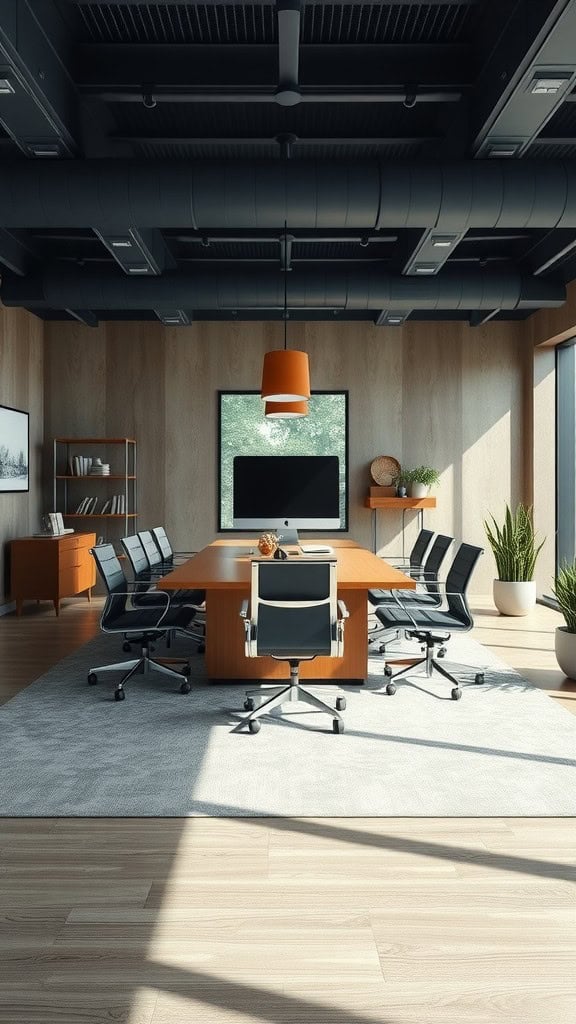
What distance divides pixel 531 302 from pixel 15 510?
18.9 feet

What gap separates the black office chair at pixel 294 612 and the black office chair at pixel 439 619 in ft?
3.16

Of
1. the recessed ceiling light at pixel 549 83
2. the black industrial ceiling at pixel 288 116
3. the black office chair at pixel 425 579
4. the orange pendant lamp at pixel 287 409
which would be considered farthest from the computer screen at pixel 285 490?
the recessed ceiling light at pixel 549 83

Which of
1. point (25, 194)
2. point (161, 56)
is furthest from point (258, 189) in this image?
point (25, 194)

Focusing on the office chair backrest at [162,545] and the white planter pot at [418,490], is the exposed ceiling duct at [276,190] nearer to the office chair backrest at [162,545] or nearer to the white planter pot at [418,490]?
the office chair backrest at [162,545]

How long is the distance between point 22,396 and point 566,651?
21.0ft

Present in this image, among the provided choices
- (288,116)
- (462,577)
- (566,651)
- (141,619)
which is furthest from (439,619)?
(288,116)

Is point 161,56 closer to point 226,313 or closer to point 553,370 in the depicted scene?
point 226,313

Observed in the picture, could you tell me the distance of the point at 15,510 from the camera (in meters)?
8.66

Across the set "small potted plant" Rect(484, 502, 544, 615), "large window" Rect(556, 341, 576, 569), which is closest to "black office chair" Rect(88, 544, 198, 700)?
"small potted plant" Rect(484, 502, 544, 615)

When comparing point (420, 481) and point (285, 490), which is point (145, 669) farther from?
point (420, 481)

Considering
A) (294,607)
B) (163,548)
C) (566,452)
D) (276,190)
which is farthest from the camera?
(566,452)

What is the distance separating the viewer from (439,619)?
514 centimetres

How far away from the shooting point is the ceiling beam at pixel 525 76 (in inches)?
137

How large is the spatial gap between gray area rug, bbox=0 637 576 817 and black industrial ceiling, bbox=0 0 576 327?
3060 millimetres
